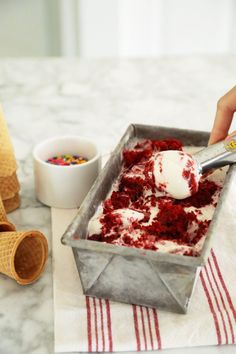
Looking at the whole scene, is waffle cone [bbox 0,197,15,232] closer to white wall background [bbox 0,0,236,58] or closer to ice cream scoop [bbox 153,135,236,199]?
ice cream scoop [bbox 153,135,236,199]

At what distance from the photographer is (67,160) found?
4.12 ft

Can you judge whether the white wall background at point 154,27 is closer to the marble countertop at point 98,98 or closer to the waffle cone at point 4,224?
the marble countertop at point 98,98

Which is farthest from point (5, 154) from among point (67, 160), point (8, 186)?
point (67, 160)

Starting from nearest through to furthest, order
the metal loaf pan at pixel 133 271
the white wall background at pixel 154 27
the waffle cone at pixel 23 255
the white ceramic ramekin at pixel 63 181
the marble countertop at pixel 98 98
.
Result: the metal loaf pan at pixel 133 271, the waffle cone at pixel 23 255, the white ceramic ramekin at pixel 63 181, the marble countertop at pixel 98 98, the white wall background at pixel 154 27

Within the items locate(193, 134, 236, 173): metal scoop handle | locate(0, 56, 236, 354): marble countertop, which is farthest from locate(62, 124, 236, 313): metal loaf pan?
locate(0, 56, 236, 354): marble countertop

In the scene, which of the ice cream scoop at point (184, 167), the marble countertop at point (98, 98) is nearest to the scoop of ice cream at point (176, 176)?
the ice cream scoop at point (184, 167)

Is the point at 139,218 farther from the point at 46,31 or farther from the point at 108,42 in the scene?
the point at 46,31

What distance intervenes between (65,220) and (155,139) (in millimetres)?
287

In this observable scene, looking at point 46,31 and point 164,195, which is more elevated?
point 164,195

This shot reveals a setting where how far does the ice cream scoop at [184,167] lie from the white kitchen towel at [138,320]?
0.52 ft

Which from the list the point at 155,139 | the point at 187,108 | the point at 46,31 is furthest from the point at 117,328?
the point at 46,31

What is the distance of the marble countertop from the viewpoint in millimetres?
1505

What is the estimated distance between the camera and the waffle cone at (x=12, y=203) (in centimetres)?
118

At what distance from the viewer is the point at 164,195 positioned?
3.48ft
